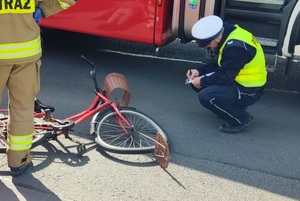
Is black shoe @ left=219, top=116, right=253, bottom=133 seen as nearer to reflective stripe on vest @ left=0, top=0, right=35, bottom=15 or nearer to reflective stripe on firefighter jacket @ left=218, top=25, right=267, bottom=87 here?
reflective stripe on firefighter jacket @ left=218, top=25, right=267, bottom=87

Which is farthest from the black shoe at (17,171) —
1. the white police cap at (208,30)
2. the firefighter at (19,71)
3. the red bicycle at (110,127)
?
the white police cap at (208,30)

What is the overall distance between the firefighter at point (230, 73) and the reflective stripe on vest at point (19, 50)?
1.64m

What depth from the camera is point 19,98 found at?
3809 millimetres

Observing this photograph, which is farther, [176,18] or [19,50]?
[176,18]

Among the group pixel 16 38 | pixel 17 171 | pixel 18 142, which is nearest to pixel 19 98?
pixel 18 142

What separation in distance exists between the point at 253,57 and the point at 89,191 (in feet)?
6.56

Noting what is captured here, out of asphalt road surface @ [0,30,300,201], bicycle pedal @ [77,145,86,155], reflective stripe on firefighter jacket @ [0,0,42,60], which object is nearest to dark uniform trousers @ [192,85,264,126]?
asphalt road surface @ [0,30,300,201]

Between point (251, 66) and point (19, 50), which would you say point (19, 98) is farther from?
point (251, 66)

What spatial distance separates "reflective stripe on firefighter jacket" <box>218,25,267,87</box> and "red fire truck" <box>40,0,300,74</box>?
0.85m

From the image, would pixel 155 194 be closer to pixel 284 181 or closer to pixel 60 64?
pixel 284 181

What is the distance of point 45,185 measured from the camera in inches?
153

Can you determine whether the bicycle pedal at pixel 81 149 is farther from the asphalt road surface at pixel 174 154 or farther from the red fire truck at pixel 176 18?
the red fire truck at pixel 176 18

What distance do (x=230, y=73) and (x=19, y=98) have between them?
196cm

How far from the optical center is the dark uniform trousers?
4887 millimetres
